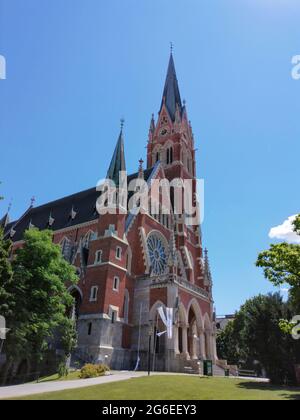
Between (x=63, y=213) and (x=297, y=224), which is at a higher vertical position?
(x=63, y=213)

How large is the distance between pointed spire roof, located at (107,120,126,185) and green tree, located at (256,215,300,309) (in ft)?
72.9

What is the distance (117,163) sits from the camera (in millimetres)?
40438

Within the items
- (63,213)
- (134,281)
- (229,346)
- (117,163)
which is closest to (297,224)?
(134,281)

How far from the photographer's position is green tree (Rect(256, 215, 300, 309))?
1838cm

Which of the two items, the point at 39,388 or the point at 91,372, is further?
the point at 91,372

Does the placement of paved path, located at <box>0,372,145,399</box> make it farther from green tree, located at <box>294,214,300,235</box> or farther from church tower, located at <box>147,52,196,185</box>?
church tower, located at <box>147,52,196,185</box>

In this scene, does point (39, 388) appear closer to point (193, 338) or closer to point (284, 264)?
point (284, 264)

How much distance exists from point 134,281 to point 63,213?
1801 cm

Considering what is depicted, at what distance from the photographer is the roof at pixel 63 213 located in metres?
44.9

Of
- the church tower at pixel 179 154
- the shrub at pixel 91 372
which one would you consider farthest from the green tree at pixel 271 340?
the church tower at pixel 179 154

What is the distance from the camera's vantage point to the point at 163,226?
44344 mm

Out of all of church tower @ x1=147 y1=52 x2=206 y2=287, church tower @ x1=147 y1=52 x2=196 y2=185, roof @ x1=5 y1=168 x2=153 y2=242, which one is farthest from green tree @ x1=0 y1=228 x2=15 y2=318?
church tower @ x1=147 y1=52 x2=196 y2=185

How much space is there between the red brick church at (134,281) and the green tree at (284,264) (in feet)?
43.9
